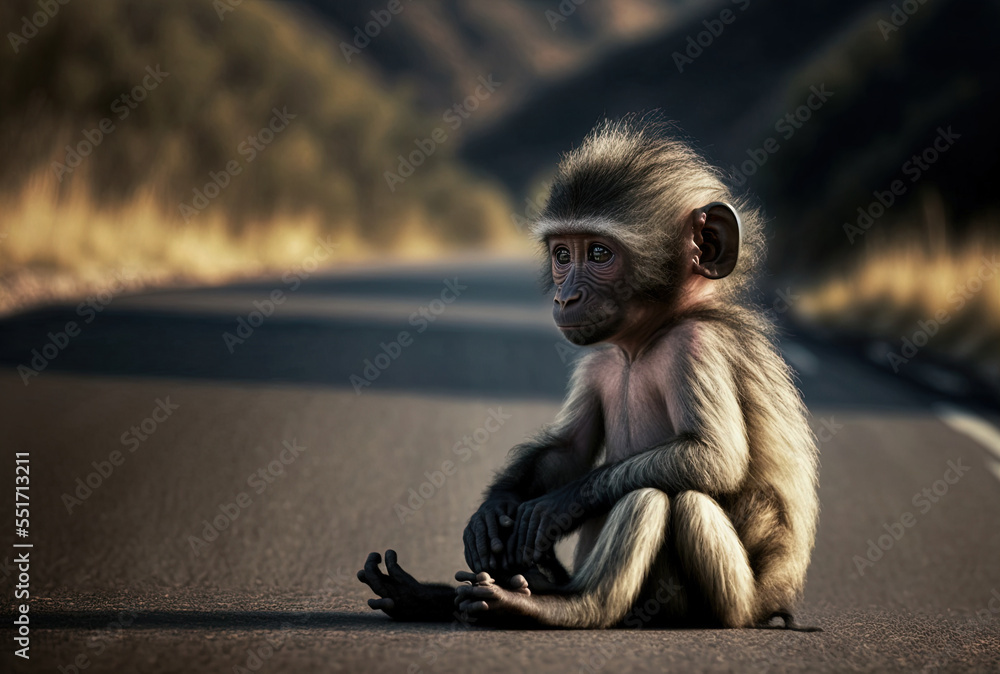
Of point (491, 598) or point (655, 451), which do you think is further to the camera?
point (655, 451)

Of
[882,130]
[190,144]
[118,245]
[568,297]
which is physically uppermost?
[882,130]

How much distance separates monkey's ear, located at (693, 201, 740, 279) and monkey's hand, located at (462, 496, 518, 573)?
1112 millimetres

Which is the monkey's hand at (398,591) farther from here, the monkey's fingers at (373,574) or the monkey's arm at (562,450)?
the monkey's arm at (562,450)

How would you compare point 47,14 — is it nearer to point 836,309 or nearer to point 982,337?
point 836,309

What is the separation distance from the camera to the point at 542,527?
3.72 meters

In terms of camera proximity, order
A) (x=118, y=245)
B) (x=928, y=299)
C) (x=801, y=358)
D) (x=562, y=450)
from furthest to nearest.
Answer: (x=118, y=245) → (x=928, y=299) → (x=801, y=358) → (x=562, y=450)

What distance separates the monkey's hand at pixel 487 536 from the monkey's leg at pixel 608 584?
0.71 feet

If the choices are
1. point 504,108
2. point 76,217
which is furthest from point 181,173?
point 504,108

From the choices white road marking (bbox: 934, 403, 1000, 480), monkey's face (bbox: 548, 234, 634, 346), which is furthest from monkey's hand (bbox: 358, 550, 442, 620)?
white road marking (bbox: 934, 403, 1000, 480)

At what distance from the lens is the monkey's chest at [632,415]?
12.9 ft

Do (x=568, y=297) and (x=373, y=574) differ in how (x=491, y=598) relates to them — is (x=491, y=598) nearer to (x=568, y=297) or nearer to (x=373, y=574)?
(x=373, y=574)

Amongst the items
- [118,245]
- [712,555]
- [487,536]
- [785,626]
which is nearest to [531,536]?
[487,536]

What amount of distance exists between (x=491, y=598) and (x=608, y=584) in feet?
1.24

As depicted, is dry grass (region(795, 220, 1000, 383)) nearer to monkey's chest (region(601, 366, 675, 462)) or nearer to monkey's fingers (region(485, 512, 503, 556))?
monkey's chest (region(601, 366, 675, 462))
